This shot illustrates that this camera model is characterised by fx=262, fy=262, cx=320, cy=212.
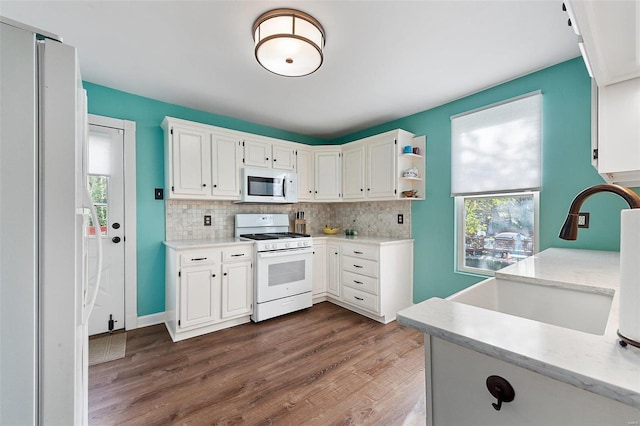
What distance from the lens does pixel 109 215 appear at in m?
2.71

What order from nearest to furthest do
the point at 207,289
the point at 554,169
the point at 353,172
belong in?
the point at 554,169 → the point at 207,289 → the point at 353,172

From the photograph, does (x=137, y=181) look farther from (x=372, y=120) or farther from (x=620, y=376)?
(x=620, y=376)

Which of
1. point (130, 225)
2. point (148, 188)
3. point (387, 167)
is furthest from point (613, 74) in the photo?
point (130, 225)

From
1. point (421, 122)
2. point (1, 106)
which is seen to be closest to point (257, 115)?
point (421, 122)

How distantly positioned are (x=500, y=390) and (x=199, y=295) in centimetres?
263

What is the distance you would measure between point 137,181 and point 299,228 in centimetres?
209

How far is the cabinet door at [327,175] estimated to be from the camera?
3.83 meters

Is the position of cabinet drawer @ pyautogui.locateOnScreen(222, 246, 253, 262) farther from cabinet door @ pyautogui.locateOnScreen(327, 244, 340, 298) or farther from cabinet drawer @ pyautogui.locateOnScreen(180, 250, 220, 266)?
cabinet door @ pyautogui.locateOnScreen(327, 244, 340, 298)

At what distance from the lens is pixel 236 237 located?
3352mm

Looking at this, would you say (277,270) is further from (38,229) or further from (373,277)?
(38,229)

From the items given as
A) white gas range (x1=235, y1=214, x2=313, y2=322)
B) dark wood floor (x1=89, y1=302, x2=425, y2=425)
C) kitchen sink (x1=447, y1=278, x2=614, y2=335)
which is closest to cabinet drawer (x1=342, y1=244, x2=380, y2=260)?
white gas range (x1=235, y1=214, x2=313, y2=322)

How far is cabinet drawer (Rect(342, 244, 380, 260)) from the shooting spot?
3.01 m

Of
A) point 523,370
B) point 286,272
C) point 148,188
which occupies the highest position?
point 148,188

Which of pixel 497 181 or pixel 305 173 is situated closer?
pixel 497 181
